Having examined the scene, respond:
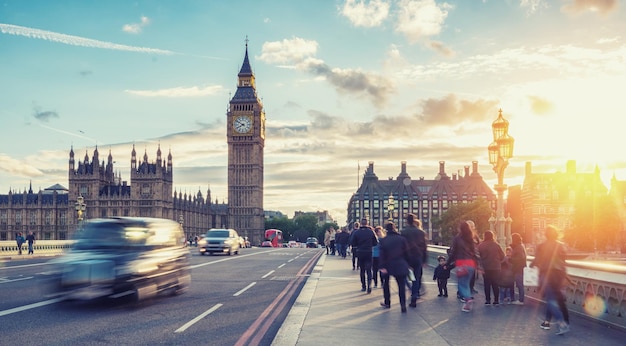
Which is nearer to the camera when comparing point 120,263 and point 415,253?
point 120,263

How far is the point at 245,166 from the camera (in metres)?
149

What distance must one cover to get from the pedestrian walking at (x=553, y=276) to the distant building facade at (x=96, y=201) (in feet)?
397

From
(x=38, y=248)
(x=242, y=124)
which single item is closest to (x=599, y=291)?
(x=38, y=248)

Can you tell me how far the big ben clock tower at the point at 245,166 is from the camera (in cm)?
14725

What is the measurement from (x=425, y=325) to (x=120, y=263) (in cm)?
629

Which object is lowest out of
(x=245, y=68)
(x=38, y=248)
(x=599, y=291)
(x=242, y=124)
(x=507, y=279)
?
(x=38, y=248)

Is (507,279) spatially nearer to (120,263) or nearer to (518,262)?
(518,262)

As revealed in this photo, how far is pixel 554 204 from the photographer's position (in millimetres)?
109000

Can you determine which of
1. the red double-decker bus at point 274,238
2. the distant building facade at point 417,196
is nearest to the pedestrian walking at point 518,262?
the red double-decker bus at point 274,238

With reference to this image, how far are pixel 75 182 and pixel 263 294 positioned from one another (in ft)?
415

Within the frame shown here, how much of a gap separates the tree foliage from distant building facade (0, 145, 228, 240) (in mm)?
53885

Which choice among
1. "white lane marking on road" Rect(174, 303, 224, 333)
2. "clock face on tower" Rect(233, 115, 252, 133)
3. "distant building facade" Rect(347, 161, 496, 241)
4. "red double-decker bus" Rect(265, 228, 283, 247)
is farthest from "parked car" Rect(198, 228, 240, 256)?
"distant building facade" Rect(347, 161, 496, 241)

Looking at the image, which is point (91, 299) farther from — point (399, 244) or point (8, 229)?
point (8, 229)

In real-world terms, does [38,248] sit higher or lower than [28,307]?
lower
